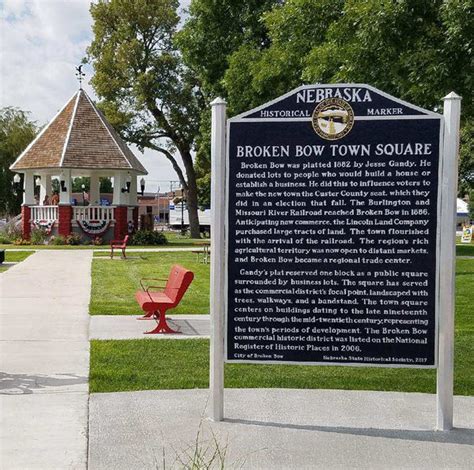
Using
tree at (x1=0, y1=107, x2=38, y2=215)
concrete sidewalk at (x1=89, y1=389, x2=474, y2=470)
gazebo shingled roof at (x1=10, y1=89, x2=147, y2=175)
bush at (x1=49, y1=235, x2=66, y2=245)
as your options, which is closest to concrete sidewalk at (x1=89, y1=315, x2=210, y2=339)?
concrete sidewalk at (x1=89, y1=389, x2=474, y2=470)

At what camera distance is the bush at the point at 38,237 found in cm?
3621

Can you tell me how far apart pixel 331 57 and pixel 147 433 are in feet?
35.8

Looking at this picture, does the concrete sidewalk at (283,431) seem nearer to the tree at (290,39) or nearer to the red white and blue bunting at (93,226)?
the tree at (290,39)

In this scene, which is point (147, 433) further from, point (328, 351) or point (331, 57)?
point (331, 57)

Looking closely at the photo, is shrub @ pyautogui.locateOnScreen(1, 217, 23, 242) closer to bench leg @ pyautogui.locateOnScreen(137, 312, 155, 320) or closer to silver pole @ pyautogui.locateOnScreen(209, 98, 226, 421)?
bench leg @ pyautogui.locateOnScreen(137, 312, 155, 320)

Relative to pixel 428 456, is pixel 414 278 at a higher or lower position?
higher

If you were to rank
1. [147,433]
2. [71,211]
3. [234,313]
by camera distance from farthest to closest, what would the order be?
1. [71,211]
2. [234,313]
3. [147,433]

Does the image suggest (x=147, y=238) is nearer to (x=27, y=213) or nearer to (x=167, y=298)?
(x=27, y=213)


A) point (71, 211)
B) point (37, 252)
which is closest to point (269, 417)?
point (37, 252)

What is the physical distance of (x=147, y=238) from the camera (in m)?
37.8

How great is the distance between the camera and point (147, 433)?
5641 mm

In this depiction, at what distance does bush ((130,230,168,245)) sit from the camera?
37.4 metres

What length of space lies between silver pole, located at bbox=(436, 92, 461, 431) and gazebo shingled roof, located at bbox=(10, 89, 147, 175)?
32462 mm

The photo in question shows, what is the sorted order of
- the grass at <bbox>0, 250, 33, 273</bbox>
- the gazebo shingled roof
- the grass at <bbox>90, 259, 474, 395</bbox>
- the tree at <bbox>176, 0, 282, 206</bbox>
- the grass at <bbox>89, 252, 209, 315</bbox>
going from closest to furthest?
1. the grass at <bbox>90, 259, 474, 395</bbox>
2. the grass at <bbox>89, 252, 209, 315</bbox>
3. the grass at <bbox>0, 250, 33, 273</bbox>
4. the tree at <bbox>176, 0, 282, 206</bbox>
5. the gazebo shingled roof
